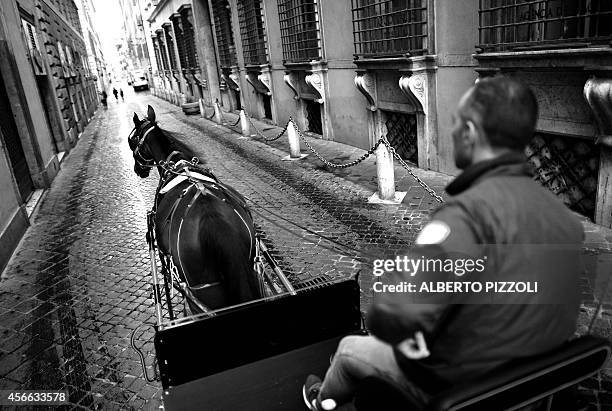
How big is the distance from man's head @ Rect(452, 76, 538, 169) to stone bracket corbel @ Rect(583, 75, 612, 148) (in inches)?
192

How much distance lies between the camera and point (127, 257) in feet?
23.0

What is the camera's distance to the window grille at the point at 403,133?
10531mm

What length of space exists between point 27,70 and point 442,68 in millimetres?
12098

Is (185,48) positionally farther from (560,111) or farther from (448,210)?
(448,210)

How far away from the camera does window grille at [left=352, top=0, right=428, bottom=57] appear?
9086mm

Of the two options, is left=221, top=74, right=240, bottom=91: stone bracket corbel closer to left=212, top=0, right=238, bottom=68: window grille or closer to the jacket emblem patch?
left=212, top=0, right=238, bottom=68: window grille

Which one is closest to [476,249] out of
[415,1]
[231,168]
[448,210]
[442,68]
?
[448,210]

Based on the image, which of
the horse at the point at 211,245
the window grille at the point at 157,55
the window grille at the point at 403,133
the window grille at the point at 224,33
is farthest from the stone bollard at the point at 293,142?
the window grille at the point at 157,55

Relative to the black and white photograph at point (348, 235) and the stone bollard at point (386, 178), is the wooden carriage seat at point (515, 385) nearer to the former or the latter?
the black and white photograph at point (348, 235)

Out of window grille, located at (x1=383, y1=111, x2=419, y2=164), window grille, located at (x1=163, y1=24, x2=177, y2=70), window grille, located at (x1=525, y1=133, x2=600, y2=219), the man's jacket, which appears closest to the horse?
the man's jacket

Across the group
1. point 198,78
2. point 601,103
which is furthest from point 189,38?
point 601,103

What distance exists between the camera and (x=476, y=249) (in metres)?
1.51

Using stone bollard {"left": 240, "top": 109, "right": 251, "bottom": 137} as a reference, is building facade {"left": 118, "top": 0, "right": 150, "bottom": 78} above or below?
above

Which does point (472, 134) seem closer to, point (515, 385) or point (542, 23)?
point (515, 385)
